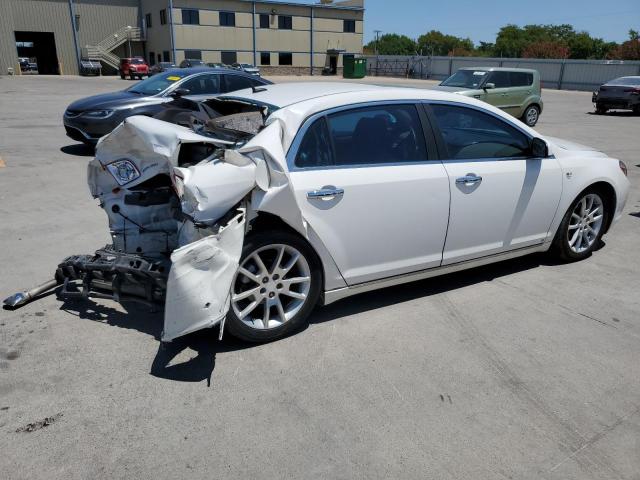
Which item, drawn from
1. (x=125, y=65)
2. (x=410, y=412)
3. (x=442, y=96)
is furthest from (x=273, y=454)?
(x=125, y=65)

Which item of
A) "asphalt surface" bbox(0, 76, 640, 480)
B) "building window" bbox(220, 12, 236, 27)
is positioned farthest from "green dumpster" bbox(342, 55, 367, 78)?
"asphalt surface" bbox(0, 76, 640, 480)

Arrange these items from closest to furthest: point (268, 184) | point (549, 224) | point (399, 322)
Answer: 1. point (268, 184)
2. point (399, 322)
3. point (549, 224)

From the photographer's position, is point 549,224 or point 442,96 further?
point 549,224

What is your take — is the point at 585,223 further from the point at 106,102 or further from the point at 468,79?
the point at 468,79

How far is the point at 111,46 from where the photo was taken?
175 feet

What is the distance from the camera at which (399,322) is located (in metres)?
3.93

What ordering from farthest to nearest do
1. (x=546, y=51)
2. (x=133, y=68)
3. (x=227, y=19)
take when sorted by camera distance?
(x=546, y=51), (x=227, y=19), (x=133, y=68)

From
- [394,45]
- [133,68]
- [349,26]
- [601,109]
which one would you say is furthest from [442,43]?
[601,109]

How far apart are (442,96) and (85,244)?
3.70 m

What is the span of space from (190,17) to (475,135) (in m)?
51.6

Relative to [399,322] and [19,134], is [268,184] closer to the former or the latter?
[399,322]

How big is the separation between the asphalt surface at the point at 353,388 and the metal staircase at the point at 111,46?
53510 mm

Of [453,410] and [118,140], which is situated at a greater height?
[118,140]

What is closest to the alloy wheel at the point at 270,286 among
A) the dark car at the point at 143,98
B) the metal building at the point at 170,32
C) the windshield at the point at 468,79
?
the dark car at the point at 143,98
